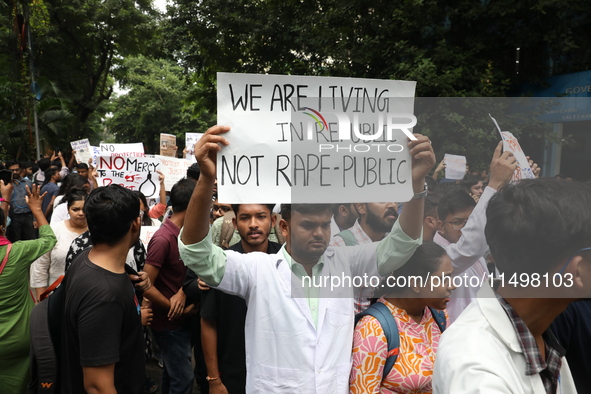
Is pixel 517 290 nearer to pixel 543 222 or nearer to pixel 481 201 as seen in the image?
pixel 543 222

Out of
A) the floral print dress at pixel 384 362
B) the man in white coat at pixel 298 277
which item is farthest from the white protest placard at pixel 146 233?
the floral print dress at pixel 384 362

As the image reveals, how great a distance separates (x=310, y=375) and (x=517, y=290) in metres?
0.93

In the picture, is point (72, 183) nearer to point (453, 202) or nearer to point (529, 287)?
point (453, 202)

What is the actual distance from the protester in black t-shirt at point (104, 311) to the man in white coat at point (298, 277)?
43 centimetres

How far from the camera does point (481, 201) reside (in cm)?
213

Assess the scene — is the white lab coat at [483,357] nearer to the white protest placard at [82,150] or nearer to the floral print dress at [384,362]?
the floral print dress at [384,362]

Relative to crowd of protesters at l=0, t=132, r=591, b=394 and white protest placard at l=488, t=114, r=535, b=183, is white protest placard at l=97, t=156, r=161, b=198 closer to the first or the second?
crowd of protesters at l=0, t=132, r=591, b=394

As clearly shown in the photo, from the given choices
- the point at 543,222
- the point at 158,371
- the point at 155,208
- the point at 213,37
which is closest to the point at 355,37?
the point at 213,37

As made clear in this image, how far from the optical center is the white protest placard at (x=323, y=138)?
2004mm

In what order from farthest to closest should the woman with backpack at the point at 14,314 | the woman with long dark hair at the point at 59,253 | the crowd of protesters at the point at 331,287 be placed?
the woman with long dark hair at the point at 59,253 < the woman with backpack at the point at 14,314 < the crowd of protesters at the point at 331,287

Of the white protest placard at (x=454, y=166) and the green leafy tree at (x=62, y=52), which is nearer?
the white protest placard at (x=454, y=166)

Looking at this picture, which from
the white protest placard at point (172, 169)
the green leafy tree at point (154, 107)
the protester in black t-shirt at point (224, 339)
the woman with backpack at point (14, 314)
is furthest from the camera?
the green leafy tree at point (154, 107)

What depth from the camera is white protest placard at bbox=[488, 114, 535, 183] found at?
216cm

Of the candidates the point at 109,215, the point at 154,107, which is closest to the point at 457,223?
the point at 109,215
